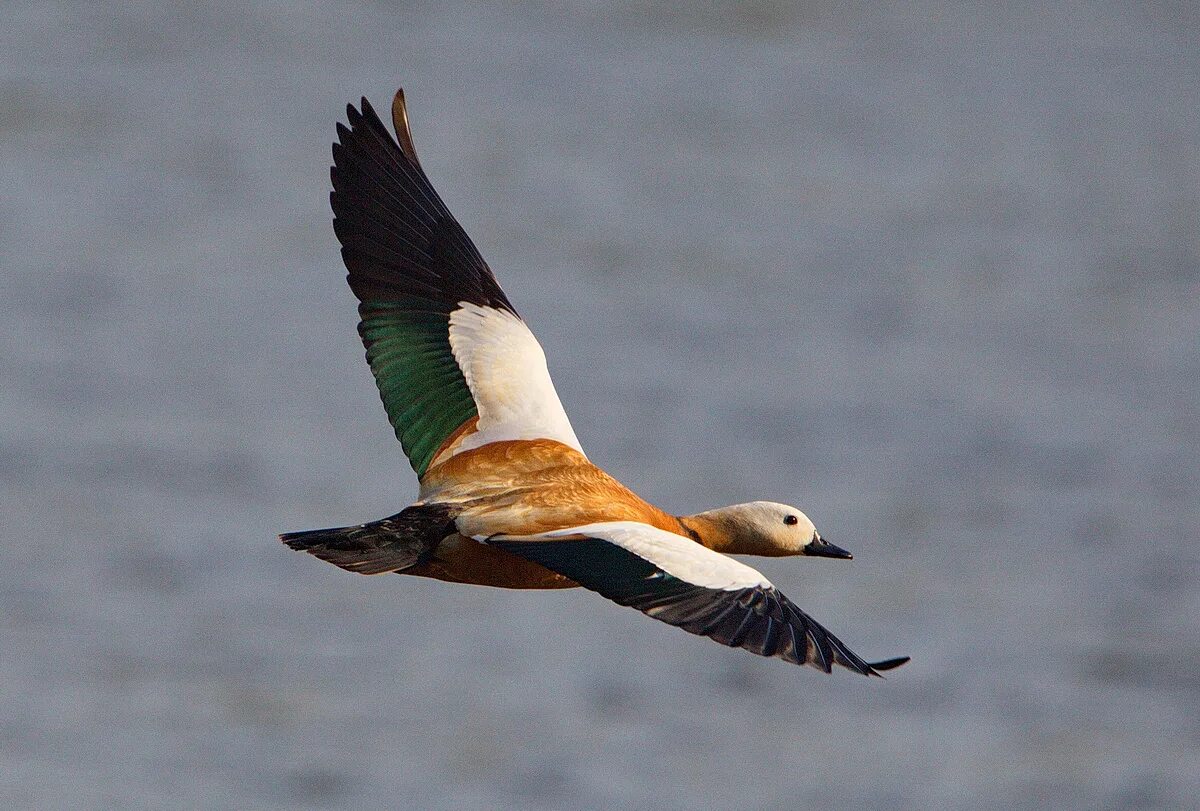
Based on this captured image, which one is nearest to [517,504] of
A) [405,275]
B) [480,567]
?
[480,567]

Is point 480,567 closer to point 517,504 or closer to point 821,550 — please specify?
point 517,504

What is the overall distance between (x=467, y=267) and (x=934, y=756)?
1003cm

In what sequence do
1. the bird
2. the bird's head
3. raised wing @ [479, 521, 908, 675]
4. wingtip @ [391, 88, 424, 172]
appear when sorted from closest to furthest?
1. raised wing @ [479, 521, 908, 675]
2. the bird
3. the bird's head
4. wingtip @ [391, 88, 424, 172]

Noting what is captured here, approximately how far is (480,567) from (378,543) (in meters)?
0.39

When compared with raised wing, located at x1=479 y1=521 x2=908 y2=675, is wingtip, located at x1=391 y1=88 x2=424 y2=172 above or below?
above

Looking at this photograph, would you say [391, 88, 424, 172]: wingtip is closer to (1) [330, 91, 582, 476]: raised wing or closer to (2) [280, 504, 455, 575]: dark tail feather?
(1) [330, 91, 582, 476]: raised wing

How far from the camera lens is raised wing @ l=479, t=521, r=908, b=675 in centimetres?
659

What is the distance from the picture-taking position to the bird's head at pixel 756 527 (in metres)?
8.10

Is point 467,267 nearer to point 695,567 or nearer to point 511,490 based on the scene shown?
point 511,490

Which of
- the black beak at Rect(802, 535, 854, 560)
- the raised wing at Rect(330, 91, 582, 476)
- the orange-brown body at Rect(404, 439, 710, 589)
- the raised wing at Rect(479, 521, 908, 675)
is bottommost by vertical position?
the raised wing at Rect(479, 521, 908, 675)

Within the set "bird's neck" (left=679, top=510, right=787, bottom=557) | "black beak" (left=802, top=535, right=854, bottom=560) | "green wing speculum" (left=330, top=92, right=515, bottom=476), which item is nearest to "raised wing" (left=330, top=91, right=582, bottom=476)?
"green wing speculum" (left=330, top=92, right=515, bottom=476)

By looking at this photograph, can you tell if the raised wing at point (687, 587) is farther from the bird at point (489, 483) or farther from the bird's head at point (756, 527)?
the bird's head at point (756, 527)

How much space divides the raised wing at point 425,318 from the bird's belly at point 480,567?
80 centimetres

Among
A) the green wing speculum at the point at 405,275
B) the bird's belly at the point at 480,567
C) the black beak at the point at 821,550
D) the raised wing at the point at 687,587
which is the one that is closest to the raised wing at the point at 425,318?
the green wing speculum at the point at 405,275
